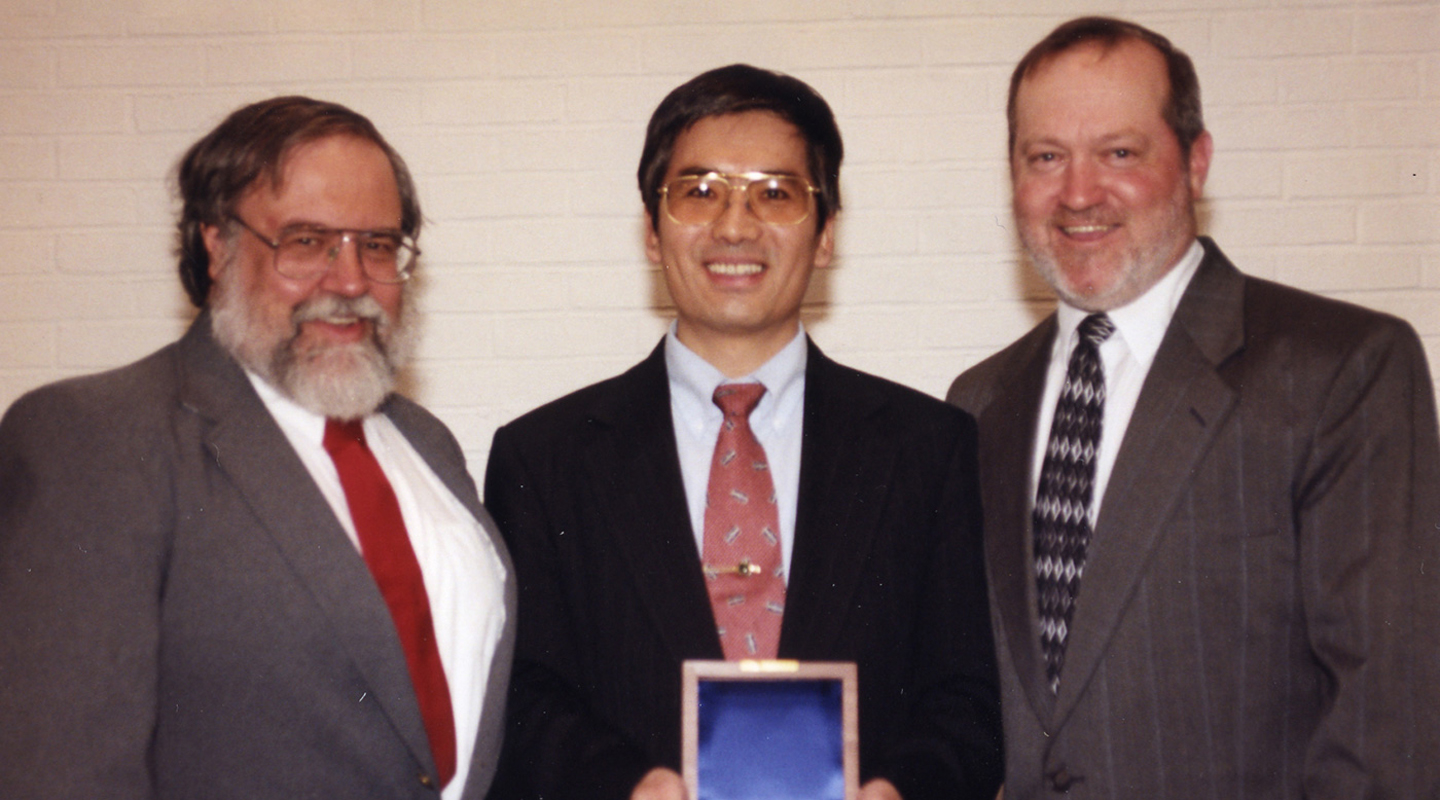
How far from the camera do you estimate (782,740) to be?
1.71 m

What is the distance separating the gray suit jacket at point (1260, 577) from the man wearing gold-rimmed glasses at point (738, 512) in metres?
0.21

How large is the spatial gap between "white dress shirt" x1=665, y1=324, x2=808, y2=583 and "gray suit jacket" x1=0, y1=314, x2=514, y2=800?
1.86 feet

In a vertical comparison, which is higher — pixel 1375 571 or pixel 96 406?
pixel 96 406

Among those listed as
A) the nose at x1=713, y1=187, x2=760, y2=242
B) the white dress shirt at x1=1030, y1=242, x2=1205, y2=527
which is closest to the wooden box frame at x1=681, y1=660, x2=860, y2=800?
the white dress shirt at x1=1030, y1=242, x2=1205, y2=527

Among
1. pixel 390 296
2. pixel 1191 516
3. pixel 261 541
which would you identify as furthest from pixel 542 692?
pixel 1191 516

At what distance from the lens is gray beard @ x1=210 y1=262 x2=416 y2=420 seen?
6.59ft

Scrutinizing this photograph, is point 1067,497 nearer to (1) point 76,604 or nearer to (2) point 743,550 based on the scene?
(2) point 743,550

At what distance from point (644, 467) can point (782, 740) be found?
0.53 meters

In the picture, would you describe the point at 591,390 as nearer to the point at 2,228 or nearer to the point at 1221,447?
the point at 1221,447

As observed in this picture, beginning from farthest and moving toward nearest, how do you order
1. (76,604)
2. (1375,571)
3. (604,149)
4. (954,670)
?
(604,149) < (954,670) < (1375,571) < (76,604)

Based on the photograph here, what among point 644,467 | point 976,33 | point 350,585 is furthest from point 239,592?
point 976,33

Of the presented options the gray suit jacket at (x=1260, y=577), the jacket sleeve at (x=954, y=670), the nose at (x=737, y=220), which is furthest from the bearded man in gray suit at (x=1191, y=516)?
the nose at (x=737, y=220)

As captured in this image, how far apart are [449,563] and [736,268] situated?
0.69 meters

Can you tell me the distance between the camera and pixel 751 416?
2105mm
